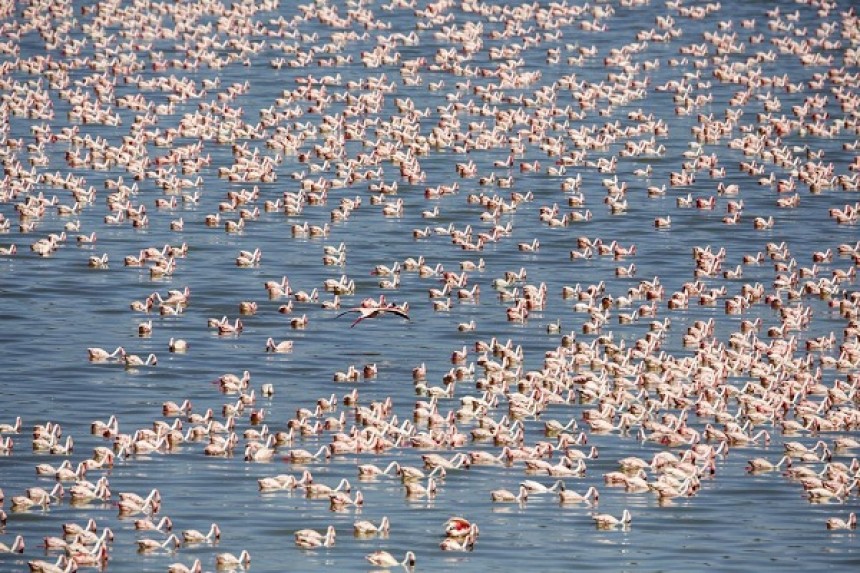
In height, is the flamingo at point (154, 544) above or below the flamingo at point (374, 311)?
below

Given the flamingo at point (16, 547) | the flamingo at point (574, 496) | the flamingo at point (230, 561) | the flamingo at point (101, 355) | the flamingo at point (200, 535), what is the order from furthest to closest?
the flamingo at point (101, 355) → the flamingo at point (574, 496) → the flamingo at point (200, 535) → the flamingo at point (16, 547) → the flamingo at point (230, 561)

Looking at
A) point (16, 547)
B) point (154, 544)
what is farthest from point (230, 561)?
point (16, 547)

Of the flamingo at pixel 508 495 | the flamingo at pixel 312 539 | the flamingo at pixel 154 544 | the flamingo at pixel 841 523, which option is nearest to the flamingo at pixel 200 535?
the flamingo at pixel 154 544

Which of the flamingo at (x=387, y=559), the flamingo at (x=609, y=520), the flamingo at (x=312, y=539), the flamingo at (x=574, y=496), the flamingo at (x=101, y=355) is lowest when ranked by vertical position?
the flamingo at (x=387, y=559)

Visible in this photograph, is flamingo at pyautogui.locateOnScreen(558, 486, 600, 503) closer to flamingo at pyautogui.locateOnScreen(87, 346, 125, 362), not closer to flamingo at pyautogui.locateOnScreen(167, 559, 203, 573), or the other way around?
flamingo at pyautogui.locateOnScreen(167, 559, 203, 573)

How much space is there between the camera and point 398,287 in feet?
222

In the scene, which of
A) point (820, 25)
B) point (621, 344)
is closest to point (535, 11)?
point (820, 25)

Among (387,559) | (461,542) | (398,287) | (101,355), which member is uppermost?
(398,287)

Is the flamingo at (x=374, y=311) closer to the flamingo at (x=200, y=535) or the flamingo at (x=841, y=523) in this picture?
the flamingo at (x=200, y=535)

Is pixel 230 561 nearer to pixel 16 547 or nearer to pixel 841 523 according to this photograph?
pixel 16 547

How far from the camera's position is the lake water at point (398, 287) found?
4584 centimetres

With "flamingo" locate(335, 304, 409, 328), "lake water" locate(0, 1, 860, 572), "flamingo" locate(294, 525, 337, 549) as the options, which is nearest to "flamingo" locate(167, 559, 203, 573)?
"lake water" locate(0, 1, 860, 572)

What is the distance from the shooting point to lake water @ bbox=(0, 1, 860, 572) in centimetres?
4584

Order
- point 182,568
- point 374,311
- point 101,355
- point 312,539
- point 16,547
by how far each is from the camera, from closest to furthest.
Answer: point 182,568, point 16,547, point 312,539, point 101,355, point 374,311
